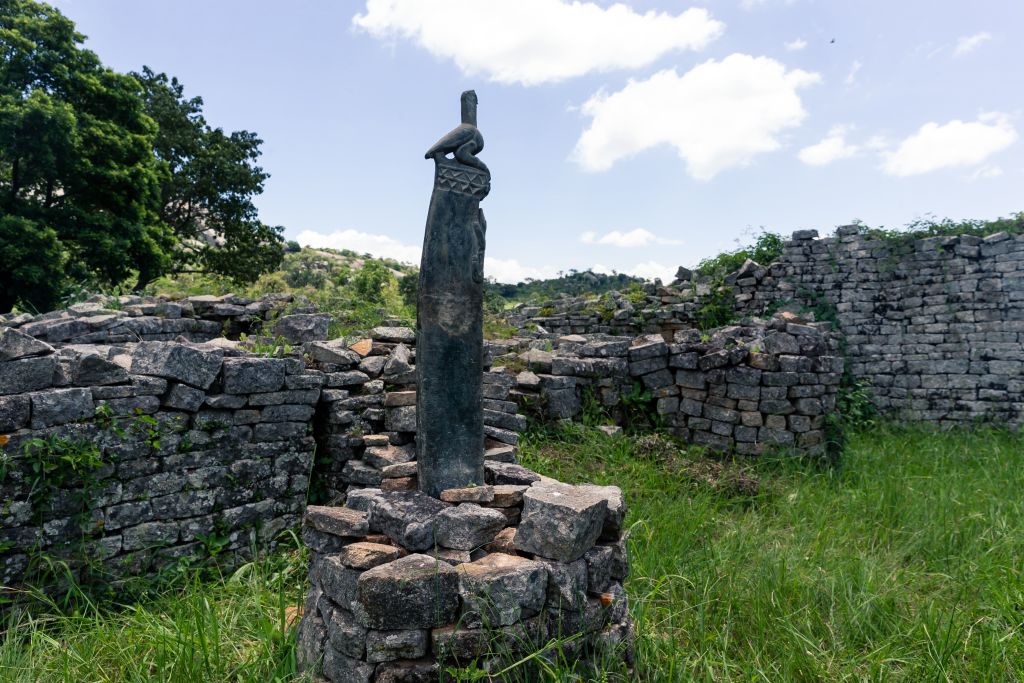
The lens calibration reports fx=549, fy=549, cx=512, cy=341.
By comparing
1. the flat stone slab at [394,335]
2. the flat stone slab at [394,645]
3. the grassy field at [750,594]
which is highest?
the flat stone slab at [394,335]

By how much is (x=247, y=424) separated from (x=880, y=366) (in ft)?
35.2

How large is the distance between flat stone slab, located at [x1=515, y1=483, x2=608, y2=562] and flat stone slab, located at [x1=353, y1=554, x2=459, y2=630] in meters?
0.42

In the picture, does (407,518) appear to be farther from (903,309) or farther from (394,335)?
(903,309)

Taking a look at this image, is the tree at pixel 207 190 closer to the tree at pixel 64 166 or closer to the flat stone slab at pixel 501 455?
the tree at pixel 64 166

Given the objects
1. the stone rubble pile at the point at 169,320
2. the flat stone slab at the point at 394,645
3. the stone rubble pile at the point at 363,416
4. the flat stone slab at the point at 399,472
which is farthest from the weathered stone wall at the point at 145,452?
the flat stone slab at the point at 394,645

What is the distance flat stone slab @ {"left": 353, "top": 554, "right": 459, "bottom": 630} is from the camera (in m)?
2.23

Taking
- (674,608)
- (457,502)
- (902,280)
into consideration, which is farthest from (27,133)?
A: (902,280)

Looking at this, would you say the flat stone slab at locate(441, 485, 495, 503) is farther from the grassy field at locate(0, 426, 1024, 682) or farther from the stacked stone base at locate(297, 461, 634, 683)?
the grassy field at locate(0, 426, 1024, 682)

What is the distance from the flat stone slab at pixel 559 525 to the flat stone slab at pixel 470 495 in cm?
22

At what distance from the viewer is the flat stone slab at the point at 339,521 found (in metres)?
2.67

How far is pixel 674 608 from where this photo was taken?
340 cm

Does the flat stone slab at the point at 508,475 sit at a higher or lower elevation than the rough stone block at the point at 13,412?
lower

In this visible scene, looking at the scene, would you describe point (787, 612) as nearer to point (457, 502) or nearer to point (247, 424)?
point (457, 502)

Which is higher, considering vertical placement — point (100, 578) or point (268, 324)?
point (268, 324)
